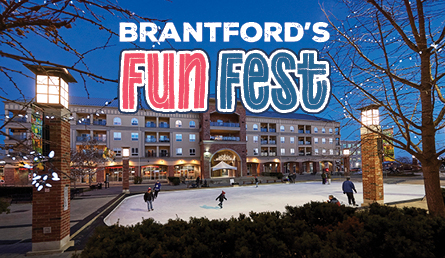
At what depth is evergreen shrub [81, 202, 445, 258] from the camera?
3529 millimetres

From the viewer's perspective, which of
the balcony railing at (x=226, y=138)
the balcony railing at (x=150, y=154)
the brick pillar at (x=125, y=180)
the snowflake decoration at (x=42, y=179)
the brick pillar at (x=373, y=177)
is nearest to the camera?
the snowflake decoration at (x=42, y=179)

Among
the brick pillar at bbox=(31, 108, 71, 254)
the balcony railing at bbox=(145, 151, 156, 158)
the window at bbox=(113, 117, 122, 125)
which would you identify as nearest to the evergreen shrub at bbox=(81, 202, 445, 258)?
the brick pillar at bbox=(31, 108, 71, 254)

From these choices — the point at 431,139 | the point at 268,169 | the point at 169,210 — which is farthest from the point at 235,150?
the point at 431,139

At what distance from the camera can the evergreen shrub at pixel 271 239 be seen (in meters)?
3.53

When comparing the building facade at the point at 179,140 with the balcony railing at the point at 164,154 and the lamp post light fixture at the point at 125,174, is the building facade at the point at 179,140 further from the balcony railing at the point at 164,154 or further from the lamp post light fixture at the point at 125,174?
the lamp post light fixture at the point at 125,174

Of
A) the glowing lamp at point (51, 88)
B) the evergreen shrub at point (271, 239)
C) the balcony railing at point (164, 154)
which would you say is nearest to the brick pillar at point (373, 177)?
the evergreen shrub at point (271, 239)

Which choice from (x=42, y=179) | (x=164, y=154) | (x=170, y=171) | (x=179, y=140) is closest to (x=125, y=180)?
(x=170, y=171)

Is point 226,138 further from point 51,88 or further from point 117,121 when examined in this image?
point 51,88

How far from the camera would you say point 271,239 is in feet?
12.5

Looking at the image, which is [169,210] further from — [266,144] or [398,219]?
[266,144]

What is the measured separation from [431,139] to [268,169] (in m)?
46.1

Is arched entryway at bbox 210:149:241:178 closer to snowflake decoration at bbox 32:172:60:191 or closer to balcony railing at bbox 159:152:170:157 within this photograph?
balcony railing at bbox 159:152:170:157

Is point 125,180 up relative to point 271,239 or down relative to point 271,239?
down

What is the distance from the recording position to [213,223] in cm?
459
